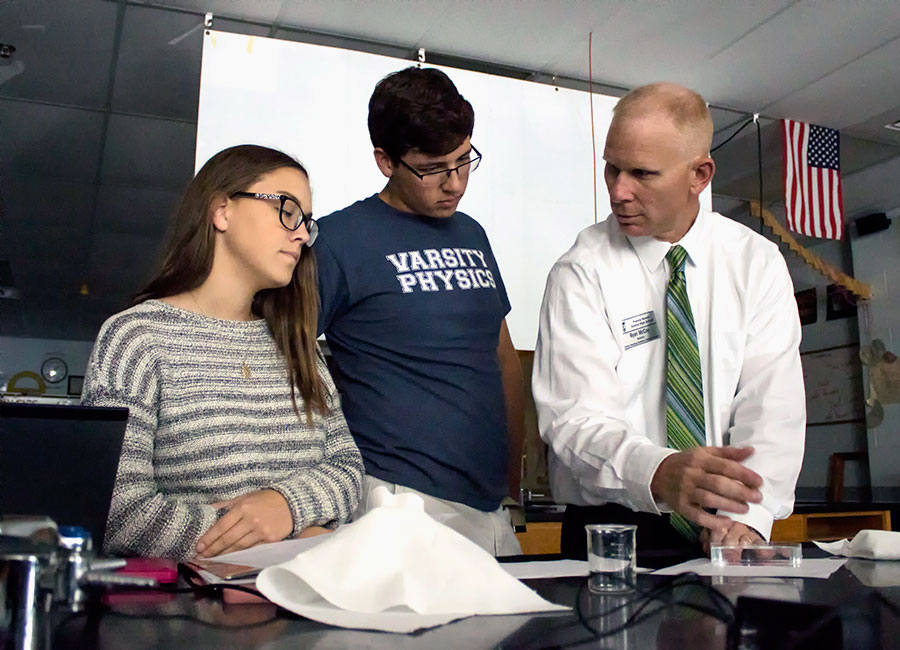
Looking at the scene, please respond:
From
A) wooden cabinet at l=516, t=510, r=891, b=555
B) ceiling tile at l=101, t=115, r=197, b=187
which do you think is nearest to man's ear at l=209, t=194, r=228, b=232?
wooden cabinet at l=516, t=510, r=891, b=555

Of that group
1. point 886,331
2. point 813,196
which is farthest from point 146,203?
point 886,331

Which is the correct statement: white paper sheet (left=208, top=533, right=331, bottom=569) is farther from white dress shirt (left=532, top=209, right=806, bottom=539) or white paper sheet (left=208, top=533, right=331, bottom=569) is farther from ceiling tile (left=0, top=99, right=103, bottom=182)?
ceiling tile (left=0, top=99, right=103, bottom=182)

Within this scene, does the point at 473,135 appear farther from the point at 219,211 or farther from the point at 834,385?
the point at 834,385

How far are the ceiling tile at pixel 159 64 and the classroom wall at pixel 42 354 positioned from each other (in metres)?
5.77

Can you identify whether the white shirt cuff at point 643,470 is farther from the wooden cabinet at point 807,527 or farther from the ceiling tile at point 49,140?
the ceiling tile at point 49,140

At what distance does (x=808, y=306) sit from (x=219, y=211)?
4887 mm

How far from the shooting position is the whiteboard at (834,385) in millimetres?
5078

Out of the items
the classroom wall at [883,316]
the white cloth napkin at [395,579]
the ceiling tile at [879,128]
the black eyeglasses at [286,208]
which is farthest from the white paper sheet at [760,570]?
the classroom wall at [883,316]

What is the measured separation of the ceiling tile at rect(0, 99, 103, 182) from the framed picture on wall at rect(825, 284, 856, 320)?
4.23 metres

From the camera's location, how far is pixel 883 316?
16.1ft

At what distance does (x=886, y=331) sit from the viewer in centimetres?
486

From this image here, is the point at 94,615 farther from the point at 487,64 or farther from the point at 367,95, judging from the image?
the point at 487,64

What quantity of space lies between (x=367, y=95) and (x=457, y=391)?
192 centimetres

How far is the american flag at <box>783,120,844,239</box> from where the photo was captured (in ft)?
13.0
